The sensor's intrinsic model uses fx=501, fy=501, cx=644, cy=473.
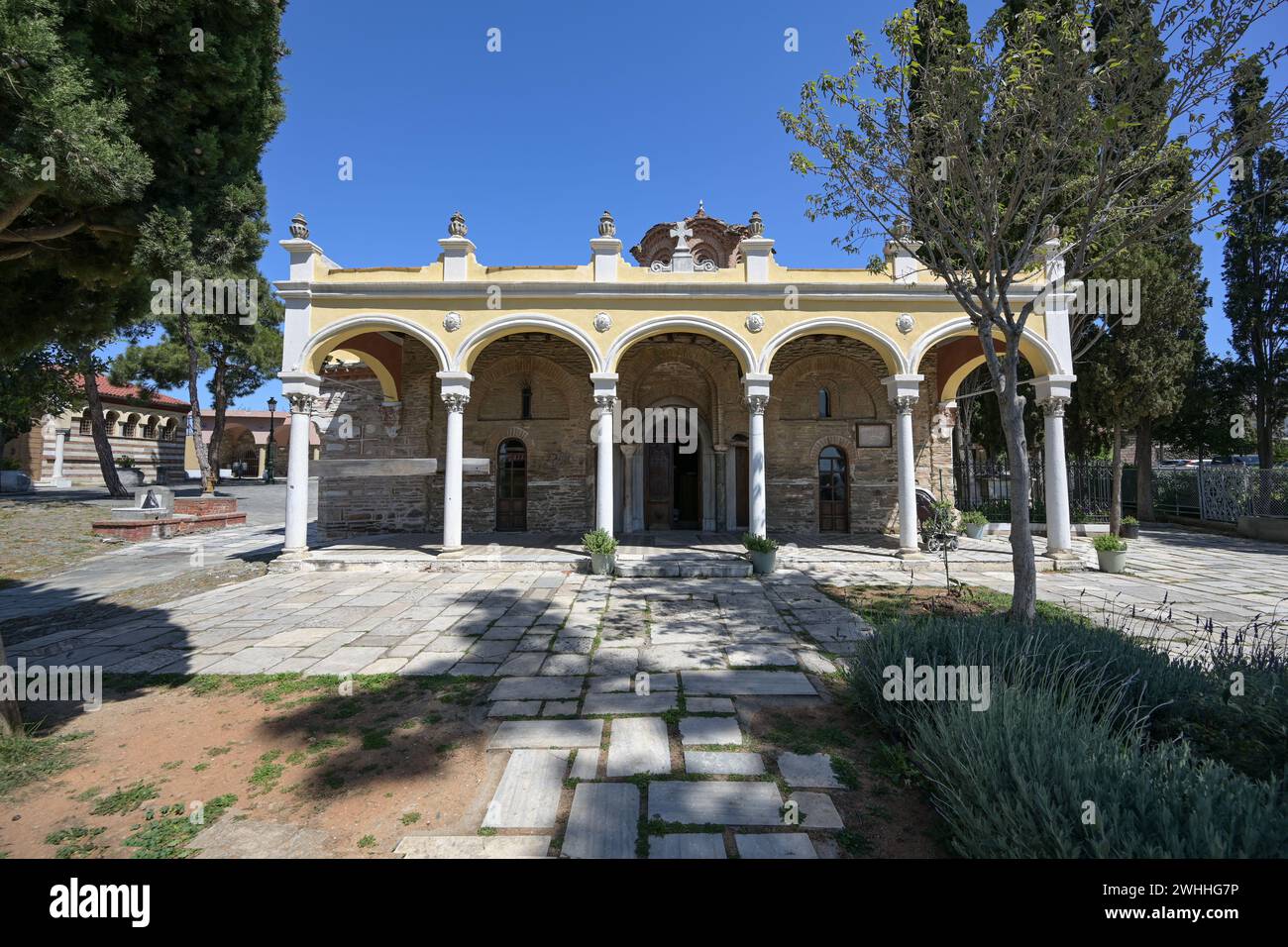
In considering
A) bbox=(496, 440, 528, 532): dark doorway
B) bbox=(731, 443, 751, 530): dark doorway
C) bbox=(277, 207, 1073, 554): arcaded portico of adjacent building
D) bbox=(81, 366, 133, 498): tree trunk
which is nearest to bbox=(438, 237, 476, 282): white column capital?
bbox=(277, 207, 1073, 554): arcaded portico of adjacent building

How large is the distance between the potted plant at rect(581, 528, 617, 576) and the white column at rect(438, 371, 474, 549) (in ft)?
9.95

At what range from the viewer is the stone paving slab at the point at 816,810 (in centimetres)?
267

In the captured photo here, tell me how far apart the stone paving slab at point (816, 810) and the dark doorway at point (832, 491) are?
11628 millimetres

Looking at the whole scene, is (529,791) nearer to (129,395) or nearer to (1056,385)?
(1056,385)

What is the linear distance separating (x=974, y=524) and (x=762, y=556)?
6.92 meters

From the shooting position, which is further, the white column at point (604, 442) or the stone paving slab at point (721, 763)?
the white column at point (604, 442)

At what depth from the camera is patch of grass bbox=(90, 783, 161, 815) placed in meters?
2.87

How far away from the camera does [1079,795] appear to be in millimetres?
2238

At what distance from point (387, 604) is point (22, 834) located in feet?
15.7

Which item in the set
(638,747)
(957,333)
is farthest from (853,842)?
(957,333)

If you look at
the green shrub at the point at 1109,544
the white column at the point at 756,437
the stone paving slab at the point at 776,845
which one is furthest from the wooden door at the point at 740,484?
the stone paving slab at the point at 776,845

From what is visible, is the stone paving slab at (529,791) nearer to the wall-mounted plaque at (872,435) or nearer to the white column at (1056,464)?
the white column at (1056,464)

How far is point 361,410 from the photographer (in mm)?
13922
